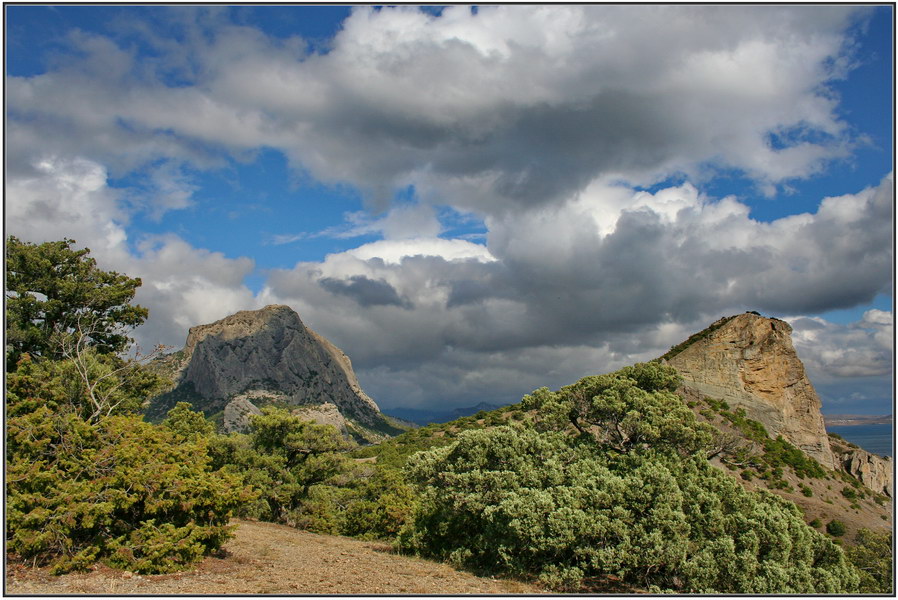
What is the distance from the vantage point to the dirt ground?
12.3 m

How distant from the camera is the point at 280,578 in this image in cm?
1409

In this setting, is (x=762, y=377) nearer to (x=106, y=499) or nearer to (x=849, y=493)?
(x=849, y=493)

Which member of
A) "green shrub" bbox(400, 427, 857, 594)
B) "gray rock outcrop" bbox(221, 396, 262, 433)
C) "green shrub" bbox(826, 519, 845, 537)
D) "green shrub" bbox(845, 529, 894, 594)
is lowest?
"green shrub" bbox(826, 519, 845, 537)

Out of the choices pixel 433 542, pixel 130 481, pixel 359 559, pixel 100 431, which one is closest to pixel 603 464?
pixel 433 542

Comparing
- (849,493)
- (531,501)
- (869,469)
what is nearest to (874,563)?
(531,501)

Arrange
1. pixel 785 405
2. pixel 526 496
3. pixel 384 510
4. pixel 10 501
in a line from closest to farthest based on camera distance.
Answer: pixel 10 501
pixel 526 496
pixel 384 510
pixel 785 405

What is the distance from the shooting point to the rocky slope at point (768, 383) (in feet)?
246

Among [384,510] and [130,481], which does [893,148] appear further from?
[384,510]

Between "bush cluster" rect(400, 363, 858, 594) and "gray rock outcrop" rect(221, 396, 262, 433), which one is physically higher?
"gray rock outcrop" rect(221, 396, 262, 433)

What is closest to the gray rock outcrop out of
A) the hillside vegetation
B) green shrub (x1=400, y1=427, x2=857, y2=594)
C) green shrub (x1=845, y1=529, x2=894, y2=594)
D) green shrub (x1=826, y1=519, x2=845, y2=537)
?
green shrub (x1=826, y1=519, x2=845, y2=537)

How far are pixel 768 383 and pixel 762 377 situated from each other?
1.08 m

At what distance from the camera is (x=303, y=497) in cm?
3247

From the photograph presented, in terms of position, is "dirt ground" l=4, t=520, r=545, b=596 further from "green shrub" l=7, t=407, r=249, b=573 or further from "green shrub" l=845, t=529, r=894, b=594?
"green shrub" l=845, t=529, r=894, b=594

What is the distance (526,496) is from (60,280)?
30.4m
